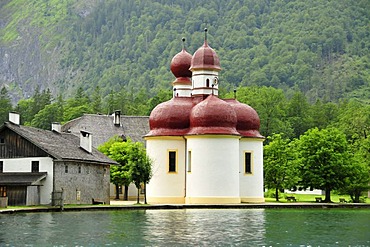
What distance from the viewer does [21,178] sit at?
62562 millimetres

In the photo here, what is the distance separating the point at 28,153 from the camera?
210 ft

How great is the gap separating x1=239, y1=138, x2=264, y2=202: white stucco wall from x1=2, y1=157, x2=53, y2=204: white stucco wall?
1946cm

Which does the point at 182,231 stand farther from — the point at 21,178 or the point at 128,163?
the point at 128,163

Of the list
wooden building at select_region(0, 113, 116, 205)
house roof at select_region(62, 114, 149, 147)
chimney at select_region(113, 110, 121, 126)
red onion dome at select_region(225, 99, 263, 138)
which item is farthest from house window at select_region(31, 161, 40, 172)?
chimney at select_region(113, 110, 121, 126)

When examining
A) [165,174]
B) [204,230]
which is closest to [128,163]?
[165,174]

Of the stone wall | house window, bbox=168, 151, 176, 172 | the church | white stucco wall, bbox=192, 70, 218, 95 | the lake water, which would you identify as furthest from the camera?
white stucco wall, bbox=192, 70, 218, 95

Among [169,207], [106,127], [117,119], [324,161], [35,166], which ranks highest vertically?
[117,119]

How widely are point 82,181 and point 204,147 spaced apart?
36.9 ft

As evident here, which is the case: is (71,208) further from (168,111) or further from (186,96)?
(186,96)

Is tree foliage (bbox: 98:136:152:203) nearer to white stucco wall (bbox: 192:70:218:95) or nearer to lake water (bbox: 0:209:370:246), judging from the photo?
white stucco wall (bbox: 192:70:218:95)

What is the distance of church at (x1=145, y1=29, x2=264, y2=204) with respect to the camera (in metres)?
69.8

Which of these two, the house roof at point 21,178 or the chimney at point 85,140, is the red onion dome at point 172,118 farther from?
the house roof at point 21,178

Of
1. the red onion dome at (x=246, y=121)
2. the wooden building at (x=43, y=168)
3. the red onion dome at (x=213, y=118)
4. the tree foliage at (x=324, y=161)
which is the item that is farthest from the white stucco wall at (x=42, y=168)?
the tree foliage at (x=324, y=161)

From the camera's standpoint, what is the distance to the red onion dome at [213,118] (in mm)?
70000
